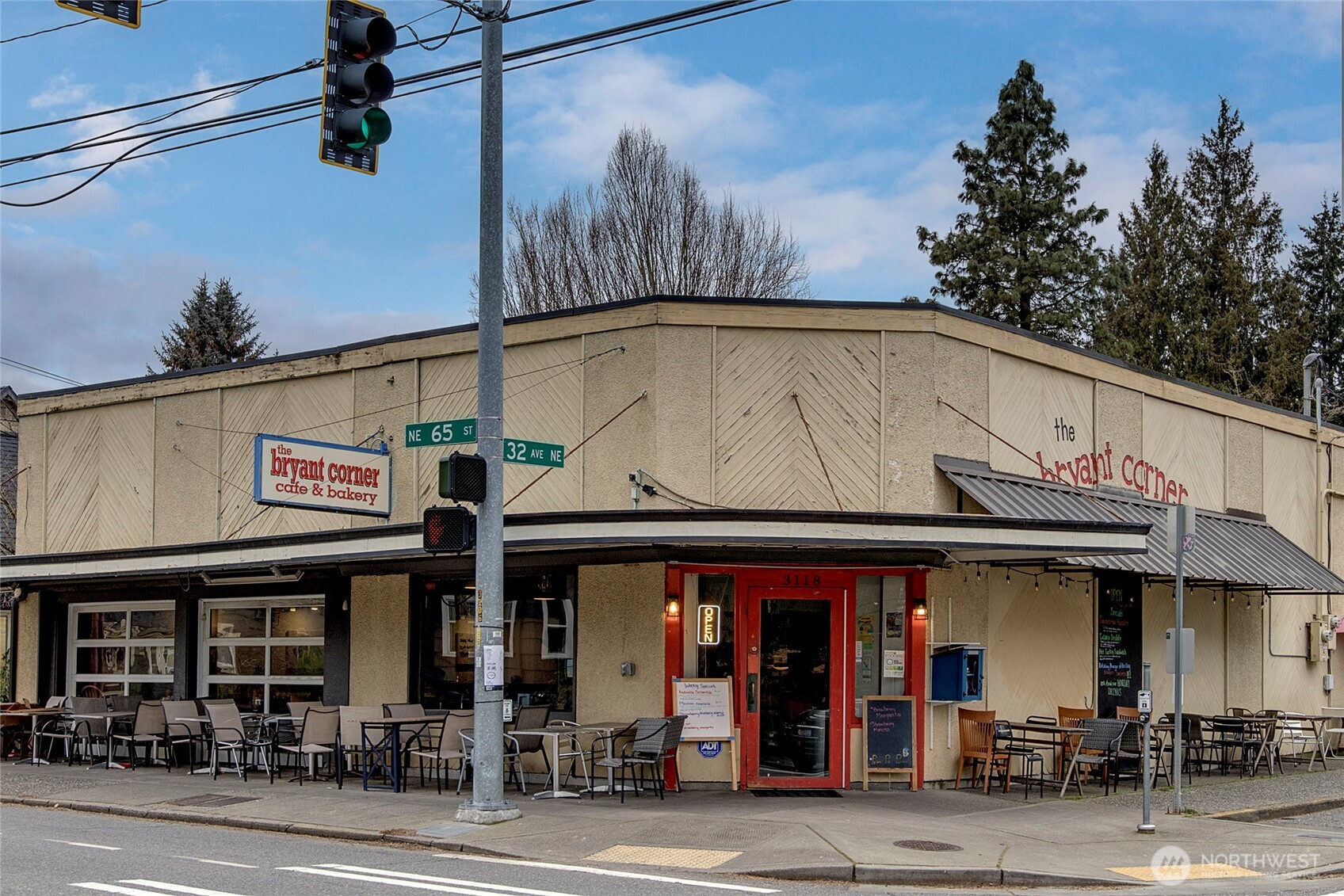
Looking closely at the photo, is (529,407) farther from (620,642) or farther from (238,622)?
(238,622)

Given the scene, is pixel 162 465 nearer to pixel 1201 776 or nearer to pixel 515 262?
pixel 1201 776

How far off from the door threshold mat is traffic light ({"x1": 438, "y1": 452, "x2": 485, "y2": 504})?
507cm

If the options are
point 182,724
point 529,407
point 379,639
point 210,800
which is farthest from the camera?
point 182,724

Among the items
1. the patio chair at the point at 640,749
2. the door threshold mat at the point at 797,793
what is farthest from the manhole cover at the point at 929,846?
the patio chair at the point at 640,749

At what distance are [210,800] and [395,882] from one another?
6.08m

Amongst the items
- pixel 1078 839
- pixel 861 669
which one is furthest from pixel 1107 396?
pixel 1078 839

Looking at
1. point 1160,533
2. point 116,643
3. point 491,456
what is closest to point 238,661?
point 116,643

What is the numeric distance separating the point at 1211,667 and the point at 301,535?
14.0 m

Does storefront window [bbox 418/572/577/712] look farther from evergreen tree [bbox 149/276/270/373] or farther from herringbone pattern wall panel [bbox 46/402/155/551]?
evergreen tree [bbox 149/276/270/373]

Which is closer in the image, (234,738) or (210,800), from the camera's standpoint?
(210,800)

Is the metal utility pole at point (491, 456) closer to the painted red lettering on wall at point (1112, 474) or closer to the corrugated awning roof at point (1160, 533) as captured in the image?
the corrugated awning roof at point (1160, 533)

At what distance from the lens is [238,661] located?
2008 centimetres

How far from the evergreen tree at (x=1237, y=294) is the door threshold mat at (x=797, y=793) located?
3024 centimetres

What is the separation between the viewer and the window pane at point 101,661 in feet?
70.9
